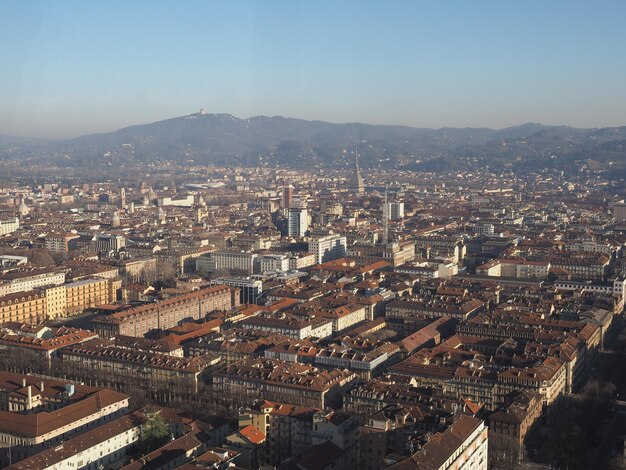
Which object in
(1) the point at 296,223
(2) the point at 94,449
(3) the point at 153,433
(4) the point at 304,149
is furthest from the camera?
(4) the point at 304,149

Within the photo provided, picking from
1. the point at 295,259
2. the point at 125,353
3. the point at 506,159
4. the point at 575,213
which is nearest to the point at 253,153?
the point at 506,159

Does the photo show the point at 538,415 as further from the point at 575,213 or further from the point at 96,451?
the point at 575,213

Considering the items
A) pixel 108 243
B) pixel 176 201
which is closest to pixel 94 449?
pixel 108 243

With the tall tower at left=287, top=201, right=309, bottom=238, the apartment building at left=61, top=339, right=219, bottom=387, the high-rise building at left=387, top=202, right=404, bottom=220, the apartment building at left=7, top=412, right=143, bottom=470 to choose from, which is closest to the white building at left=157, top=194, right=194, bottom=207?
the high-rise building at left=387, top=202, right=404, bottom=220

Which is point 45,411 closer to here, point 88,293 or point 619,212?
point 88,293

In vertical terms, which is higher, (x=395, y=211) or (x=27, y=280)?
(x=27, y=280)

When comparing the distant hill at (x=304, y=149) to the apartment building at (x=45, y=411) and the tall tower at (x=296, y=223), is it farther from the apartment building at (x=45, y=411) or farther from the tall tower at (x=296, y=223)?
the apartment building at (x=45, y=411)

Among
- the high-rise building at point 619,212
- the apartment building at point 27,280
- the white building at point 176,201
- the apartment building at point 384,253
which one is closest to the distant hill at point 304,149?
the white building at point 176,201
